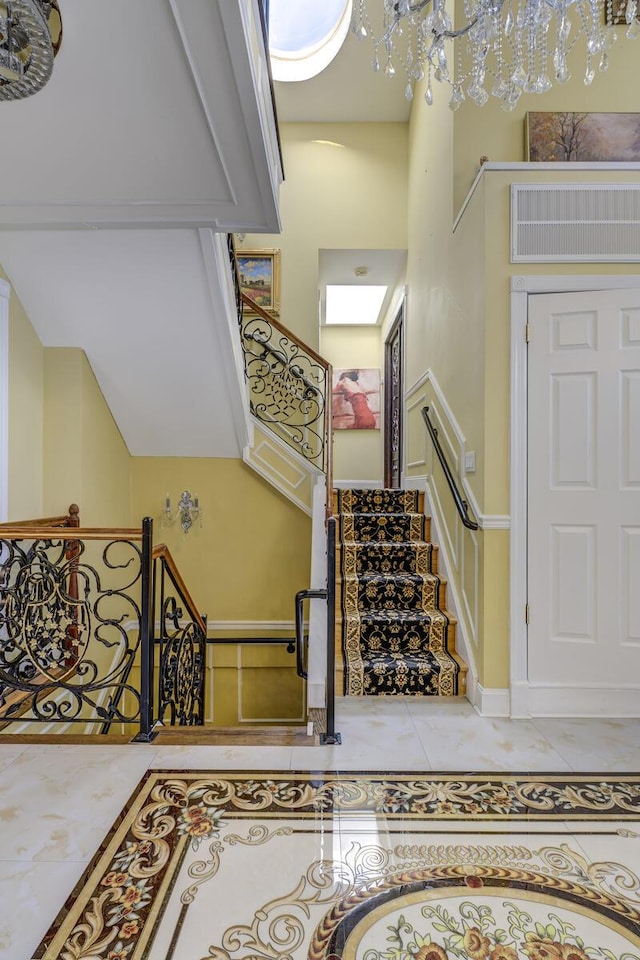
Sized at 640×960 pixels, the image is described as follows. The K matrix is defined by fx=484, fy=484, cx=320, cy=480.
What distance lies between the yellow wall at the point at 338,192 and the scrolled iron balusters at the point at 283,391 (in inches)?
35.8

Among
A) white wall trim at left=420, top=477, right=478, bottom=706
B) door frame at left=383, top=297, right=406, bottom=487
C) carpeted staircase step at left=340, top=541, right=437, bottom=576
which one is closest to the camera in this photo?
white wall trim at left=420, top=477, right=478, bottom=706

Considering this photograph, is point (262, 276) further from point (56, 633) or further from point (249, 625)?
point (56, 633)

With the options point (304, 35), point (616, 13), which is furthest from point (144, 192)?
point (304, 35)

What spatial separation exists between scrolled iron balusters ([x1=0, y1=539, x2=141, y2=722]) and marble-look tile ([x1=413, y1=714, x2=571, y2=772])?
1433 millimetres

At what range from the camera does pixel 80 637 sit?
2.75 m

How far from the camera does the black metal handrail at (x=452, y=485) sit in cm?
286

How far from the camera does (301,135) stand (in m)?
5.41

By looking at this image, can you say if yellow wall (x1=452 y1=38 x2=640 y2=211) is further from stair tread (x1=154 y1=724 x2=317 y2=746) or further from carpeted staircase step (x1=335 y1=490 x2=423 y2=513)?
stair tread (x1=154 y1=724 x2=317 y2=746)

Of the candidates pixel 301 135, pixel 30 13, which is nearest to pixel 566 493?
pixel 30 13

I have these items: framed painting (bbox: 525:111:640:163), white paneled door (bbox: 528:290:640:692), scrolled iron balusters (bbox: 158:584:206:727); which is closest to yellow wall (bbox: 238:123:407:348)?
framed painting (bbox: 525:111:640:163)

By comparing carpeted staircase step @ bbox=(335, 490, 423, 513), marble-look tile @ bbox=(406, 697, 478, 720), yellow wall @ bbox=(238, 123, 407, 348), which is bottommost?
marble-look tile @ bbox=(406, 697, 478, 720)

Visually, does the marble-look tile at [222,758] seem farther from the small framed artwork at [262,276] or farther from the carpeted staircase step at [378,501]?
the small framed artwork at [262,276]

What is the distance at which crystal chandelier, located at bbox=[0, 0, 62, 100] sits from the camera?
1325mm

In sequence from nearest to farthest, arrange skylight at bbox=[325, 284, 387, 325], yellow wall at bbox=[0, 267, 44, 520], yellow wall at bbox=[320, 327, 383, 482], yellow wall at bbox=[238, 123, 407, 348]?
1. yellow wall at bbox=[0, 267, 44, 520]
2. yellow wall at bbox=[238, 123, 407, 348]
3. skylight at bbox=[325, 284, 387, 325]
4. yellow wall at bbox=[320, 327, 383, 482]
